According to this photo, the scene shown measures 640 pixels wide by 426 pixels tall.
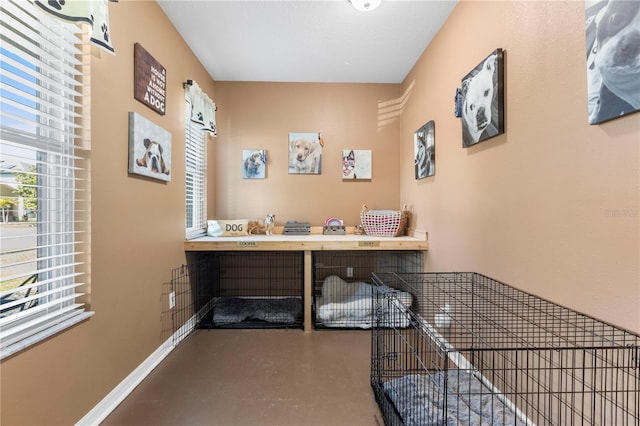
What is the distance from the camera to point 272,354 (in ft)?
7.50

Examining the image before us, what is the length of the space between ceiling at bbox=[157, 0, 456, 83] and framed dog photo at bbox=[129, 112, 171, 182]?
0.99 m

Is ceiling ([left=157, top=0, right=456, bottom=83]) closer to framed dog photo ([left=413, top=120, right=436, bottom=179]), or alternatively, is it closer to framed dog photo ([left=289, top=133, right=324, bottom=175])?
framed dog photo ([left=289, top=133, right=324, bottom=175])

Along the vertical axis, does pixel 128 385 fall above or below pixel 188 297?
below

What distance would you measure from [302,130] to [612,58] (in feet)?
9.27

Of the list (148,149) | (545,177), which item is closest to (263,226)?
(148,149)

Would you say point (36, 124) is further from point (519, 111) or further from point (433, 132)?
point (433, 132)

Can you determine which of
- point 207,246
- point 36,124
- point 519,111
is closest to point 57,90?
point 36,124

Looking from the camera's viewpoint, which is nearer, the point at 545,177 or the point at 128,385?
the point at 545,177

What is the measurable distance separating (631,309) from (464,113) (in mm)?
1429

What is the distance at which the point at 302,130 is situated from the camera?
3512mm

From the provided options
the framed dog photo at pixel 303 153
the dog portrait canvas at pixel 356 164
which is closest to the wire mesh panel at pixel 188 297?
the framed dog photo at pixel 303 153

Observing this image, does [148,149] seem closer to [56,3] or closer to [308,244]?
[56,3]

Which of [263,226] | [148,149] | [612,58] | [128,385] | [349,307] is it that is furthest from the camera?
[263,226]

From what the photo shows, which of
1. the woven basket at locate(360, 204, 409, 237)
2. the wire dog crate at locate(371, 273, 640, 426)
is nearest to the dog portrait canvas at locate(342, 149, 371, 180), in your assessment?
the woven basket at locate(360, 204, 409, 237)
